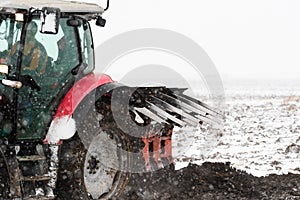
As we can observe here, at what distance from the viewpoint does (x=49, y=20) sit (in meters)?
5.58

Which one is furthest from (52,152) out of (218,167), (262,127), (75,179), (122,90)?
(262,127)

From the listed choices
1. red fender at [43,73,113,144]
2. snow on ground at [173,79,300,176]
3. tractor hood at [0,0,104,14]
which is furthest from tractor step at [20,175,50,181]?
snow on ground at [173,79,300,176]

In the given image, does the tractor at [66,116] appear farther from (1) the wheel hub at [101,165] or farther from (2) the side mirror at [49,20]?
(2) the side mirror at [49,20]

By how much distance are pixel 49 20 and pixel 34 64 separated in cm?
96

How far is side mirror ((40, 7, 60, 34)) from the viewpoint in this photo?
554cm

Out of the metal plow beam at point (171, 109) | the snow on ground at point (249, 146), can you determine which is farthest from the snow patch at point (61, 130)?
the snow on ground at point (249, 146)

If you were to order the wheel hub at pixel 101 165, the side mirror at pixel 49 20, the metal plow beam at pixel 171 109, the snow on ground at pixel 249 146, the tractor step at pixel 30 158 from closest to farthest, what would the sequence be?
1. the side mirror at pixel 49 20
2. the tractor step at pixel 30 158
3. the metal plow beam at pixel 171 109
4. the wheel hub at pixel 101 165
5. the snow on ground at pixel 249 146

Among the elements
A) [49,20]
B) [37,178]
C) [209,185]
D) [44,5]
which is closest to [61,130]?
[37,178]

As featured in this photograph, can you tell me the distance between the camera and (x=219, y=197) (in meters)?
6.91

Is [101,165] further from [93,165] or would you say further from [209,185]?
Result: [209,185]

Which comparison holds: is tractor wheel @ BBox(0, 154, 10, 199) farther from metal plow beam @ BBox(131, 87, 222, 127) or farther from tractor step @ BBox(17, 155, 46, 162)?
metal plow beam @ BBox(131, 87, 222, 127)

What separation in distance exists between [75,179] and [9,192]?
683 mm

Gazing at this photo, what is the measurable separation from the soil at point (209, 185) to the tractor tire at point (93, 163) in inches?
8.5

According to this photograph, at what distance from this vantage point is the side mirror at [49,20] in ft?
18.2
